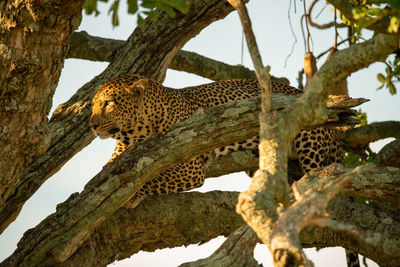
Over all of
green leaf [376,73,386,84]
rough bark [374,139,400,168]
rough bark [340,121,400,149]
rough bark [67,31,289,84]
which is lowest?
rough bark [374,139,400,168]

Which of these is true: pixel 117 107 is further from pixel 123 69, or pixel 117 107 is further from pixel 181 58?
pixel 181 58

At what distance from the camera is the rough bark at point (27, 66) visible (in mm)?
5473

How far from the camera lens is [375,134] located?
9.38 m

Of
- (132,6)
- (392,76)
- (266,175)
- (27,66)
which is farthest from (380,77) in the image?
(27,66)

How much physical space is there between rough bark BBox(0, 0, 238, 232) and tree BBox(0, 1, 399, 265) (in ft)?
0.04

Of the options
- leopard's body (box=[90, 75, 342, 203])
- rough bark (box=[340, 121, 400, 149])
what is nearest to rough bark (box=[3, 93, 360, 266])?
leopard's body (box=[90, 75, 342, 203])

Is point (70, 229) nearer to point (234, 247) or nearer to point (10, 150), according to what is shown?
point (10, 150)

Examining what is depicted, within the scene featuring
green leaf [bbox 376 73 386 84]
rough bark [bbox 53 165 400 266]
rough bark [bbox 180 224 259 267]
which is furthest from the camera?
green leaf [bbox 376 73 386 84]

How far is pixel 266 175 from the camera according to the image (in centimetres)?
388

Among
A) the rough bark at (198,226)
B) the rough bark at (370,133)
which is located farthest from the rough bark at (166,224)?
the rough bark at (370,133)

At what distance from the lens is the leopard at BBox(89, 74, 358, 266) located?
773 centimetres

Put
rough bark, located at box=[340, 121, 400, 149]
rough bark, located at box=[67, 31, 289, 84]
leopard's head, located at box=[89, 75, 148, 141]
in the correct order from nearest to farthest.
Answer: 1. leopard's head, located at box=[89, 75, 148, 141]
2. rough bark, located at box=[340, 121, 400, 149]
3. rough bark, located at box=[67, 31, 289, 84]

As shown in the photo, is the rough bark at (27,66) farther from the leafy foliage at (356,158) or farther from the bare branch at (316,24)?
the leafy foliage at (356,158)

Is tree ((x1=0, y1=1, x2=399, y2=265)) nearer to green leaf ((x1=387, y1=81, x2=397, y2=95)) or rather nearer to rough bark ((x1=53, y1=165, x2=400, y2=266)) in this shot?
rough bark ((x1=53, y1=165, x2=400, y2=266))
